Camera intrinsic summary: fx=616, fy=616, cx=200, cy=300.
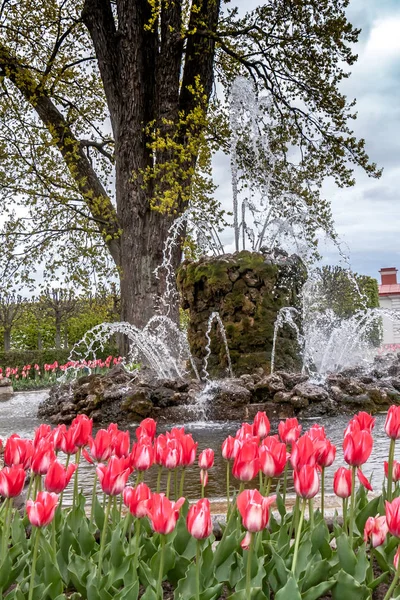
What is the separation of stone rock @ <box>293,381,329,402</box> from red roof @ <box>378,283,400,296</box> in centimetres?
4213

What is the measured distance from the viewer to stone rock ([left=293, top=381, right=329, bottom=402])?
19.5ft

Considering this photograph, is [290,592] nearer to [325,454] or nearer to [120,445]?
[325,454]

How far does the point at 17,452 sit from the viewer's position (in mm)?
1779

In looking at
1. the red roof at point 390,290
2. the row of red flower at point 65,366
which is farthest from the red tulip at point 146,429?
the red roof at point 390,290

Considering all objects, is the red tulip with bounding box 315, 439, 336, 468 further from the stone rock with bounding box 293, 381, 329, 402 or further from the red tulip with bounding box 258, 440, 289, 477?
the stone rock with bounding box 293, 381, 329, 402

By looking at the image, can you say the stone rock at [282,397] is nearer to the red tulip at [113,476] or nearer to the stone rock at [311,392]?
the stone rock at [311,392]

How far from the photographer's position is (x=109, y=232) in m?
11.6

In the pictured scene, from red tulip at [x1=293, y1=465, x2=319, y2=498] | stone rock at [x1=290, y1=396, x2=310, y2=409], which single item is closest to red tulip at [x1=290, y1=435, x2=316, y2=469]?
red tulip at [x1=293, y1=465, x2=319, y2=498]

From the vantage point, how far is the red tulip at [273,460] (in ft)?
5.35

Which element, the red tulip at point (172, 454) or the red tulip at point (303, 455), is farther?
the red tulip at point (172, 454)

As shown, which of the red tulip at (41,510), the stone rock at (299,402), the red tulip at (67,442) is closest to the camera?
the red tulip at (41,510)

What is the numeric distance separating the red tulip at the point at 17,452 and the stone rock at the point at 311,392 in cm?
437

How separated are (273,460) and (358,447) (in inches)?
8.8

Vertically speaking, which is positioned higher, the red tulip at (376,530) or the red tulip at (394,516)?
the red tulip at (394,516)
